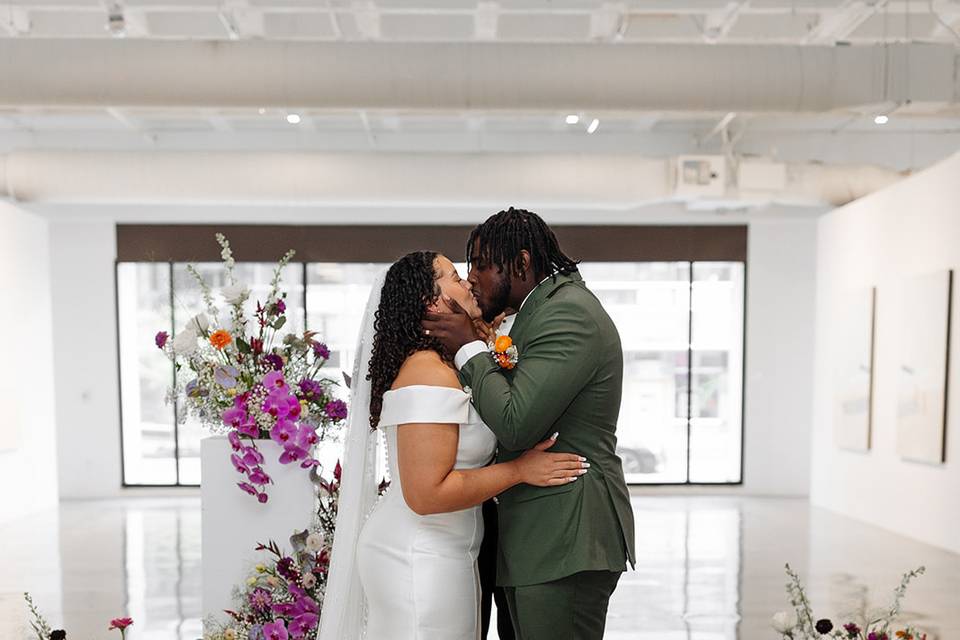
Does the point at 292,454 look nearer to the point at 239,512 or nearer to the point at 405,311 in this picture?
the point at 239,512

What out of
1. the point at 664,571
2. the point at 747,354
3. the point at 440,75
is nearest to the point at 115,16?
the point at 440,75

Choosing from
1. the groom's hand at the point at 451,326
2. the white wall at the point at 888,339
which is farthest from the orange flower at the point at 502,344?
the white wall at the point at 888,339

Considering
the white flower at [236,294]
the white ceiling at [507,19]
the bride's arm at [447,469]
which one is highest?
the white ceiling at [507,19]

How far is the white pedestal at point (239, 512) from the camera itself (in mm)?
3176

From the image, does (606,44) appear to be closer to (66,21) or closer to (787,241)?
(66,21)

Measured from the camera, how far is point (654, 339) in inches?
396

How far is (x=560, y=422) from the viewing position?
2078 mm

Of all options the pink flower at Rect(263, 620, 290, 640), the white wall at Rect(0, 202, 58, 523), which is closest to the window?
the white wall at Rect(0, 202, 58, 523)

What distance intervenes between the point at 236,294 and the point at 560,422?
1.58 metres

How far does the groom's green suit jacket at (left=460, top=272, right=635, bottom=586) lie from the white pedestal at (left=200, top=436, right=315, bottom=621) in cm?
131

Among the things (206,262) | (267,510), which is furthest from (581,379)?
(206,262)

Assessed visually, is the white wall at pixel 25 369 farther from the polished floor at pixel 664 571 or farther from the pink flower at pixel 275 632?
the pink flower at pixel 275 632

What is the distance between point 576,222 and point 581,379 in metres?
7.92

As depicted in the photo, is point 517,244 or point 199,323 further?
point 199,323
